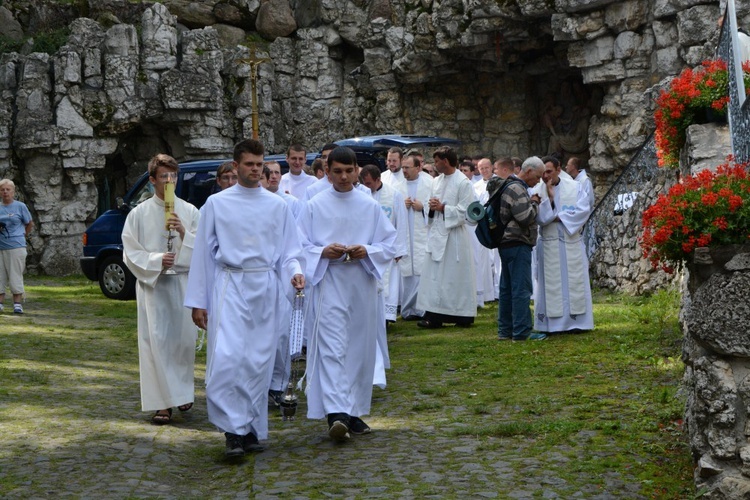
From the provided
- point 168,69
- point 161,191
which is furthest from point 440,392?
point 168,69

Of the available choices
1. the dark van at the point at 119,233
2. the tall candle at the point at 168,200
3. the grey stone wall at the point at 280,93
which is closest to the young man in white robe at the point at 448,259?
the dark van at the point at 119,233

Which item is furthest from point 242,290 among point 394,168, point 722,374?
point 394,168

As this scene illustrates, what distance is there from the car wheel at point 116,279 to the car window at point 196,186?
6.89ft

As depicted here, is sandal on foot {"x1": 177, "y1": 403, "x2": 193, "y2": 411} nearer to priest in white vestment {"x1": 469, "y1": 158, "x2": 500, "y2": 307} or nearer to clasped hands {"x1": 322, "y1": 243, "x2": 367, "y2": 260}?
clasped hands {"x1": 322, "y1": 243, "x2": 367, "y2": 260}

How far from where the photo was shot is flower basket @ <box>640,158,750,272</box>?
553 cm

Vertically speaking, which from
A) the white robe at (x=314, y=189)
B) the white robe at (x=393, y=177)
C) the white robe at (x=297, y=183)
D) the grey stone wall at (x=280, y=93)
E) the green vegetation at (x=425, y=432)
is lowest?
the green vegetation at (x=425, y=432)

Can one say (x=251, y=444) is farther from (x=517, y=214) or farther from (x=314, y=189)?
(x=517, y=214)

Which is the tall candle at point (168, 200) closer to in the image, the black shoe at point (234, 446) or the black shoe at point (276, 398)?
the black shoe at point (276, 398)

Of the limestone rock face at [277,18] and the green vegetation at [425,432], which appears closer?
the green vegetation at [425,432]

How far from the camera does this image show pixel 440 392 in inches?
357

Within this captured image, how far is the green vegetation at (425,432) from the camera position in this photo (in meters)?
6.15

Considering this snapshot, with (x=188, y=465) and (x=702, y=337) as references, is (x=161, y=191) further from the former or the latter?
(x=702, y=337)

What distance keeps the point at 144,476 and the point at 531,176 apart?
632cm

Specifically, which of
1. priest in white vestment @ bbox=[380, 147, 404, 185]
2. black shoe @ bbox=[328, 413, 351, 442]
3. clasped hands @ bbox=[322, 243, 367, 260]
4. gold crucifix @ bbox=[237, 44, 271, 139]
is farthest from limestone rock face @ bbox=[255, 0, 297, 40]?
black shoe @ bbox=[328, 413, 351, 442]
